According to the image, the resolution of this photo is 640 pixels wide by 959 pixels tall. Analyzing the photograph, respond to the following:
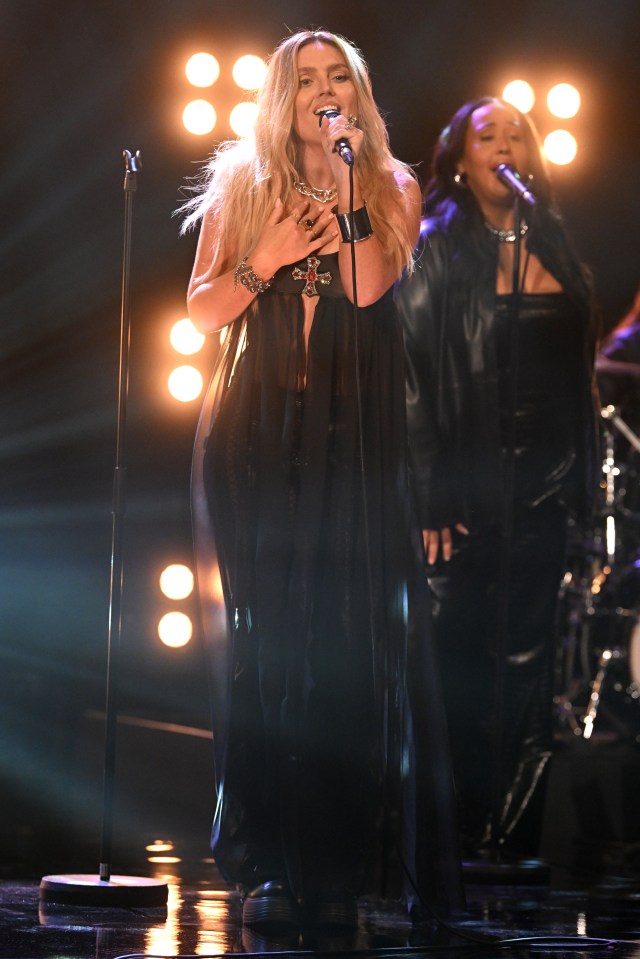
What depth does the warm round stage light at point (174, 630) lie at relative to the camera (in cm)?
465

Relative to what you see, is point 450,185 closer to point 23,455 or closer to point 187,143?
point 187,143

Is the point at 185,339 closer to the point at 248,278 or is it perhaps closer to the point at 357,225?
the point at 248,278

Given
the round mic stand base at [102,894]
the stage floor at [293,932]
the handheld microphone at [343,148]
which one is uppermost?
the handheld microphone at [343,148]

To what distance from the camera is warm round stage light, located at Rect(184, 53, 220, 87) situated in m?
4.59

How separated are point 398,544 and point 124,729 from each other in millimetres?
1917

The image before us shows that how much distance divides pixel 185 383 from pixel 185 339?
0.16m

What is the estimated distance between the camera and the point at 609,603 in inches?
Result: 230

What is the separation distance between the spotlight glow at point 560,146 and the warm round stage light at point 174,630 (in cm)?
241

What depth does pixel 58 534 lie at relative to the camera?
4.45 metres

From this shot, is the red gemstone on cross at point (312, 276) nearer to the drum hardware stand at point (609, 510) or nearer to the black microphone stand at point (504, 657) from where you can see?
the black microphone stand at point (504, 657)

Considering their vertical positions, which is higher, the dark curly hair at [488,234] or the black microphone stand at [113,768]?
the dark curly hair at [488,234]

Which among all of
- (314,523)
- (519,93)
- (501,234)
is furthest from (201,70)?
(314,523)

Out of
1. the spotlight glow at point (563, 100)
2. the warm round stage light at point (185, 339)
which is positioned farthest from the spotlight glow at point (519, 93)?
the warm round stage light at point (185, 339)

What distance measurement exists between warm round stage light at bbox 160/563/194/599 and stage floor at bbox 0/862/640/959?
1.67 m
